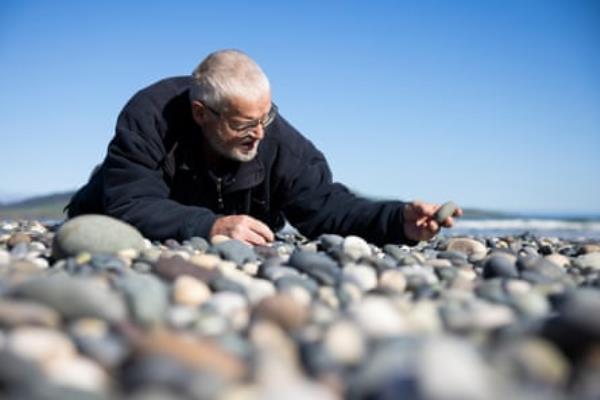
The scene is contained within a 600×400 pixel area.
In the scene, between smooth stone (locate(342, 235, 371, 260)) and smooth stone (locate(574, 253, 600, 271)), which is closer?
smooth stone (locate(574, 253, 600, 271))

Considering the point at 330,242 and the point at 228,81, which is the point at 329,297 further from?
the point at 228,81

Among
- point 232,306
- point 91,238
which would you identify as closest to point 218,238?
point 91,238

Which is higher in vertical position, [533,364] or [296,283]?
[533,364]

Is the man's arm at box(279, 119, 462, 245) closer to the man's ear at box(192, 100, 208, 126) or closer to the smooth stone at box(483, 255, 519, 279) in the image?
the man's ear at box(192, 100, 208, 126)

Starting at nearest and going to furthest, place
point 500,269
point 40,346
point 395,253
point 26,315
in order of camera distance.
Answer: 1. point 40,346
2. point 26,315
3. point 500,269
4. point 395,253

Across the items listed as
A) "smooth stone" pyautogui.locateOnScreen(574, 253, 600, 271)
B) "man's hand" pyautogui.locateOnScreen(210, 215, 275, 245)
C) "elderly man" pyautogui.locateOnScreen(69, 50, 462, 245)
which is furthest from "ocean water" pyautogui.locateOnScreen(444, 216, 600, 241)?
"man's hand" pyautogui.locateOnScreen(210, 215, 275, 245)

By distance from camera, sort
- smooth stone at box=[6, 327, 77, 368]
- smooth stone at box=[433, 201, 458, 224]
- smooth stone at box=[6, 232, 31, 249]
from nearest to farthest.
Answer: smooth stone at box=[6, 327, 77, 368] → smooth stone at box=[6, 232, 31, 249] → smooth stone at box=[433, 201, 458, 224]

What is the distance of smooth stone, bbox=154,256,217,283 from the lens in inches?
88.7

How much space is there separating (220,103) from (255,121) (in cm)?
22

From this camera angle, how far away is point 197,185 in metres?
4.40

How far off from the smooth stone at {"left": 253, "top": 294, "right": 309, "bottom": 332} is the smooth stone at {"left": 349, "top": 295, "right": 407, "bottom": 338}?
12 cm

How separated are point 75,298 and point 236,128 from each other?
8.14ft

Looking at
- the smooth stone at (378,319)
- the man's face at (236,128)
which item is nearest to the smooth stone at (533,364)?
the smooth stone at (378,319)

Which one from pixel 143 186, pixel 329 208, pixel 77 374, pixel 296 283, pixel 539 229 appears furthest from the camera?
pixel 539 229
